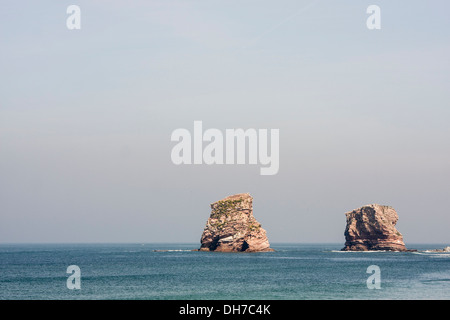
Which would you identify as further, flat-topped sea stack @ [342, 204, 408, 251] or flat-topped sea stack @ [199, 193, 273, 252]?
flat-topped sea stack @ [342, 204, 408, 251]

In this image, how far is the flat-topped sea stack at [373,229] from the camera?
16550 cm

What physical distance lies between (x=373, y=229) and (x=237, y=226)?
47560 millimetres

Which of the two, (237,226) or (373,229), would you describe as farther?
(373,229)

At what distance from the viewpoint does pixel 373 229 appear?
16912cm

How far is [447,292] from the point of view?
60625 millimetres

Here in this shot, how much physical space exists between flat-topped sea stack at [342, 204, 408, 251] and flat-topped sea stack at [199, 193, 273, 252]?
3310 centimetres

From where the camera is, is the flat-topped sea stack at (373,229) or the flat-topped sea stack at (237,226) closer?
the flat-topped sea stack at (237,226)

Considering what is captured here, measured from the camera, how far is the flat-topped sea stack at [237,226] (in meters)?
152

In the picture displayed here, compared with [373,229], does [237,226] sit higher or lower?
higher

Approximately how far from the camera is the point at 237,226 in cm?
15238

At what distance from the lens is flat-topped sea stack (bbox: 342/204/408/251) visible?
166m

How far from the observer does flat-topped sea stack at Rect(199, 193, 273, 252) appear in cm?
15188

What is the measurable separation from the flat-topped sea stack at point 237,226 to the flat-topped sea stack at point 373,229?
33102mm

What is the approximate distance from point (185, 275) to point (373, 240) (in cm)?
10069
